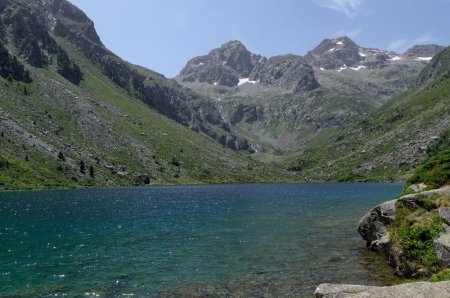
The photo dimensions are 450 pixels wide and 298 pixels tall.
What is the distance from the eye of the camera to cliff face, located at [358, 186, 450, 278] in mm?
27125

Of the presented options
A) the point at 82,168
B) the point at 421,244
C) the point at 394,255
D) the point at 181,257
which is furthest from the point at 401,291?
the point at 82,168

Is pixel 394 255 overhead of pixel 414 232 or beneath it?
beneath

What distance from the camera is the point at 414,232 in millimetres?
29938

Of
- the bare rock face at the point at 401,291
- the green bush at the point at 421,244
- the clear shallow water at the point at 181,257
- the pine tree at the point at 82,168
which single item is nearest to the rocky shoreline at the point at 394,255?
the bare rock face at the point at 401,291

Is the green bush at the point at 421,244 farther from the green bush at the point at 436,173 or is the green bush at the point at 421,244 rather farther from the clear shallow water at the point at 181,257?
the green bush at the point at 436,173

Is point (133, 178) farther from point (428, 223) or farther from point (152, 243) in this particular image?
point (428, 223)

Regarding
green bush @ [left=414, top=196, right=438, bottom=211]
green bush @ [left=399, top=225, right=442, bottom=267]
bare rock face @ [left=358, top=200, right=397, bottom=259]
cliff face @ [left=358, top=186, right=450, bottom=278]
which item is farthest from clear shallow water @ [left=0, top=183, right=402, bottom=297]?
green bush @ [left=414, top=196, right=438, bottom=211]

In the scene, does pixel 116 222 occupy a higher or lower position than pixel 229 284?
lower

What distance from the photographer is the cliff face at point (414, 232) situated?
89.0ft

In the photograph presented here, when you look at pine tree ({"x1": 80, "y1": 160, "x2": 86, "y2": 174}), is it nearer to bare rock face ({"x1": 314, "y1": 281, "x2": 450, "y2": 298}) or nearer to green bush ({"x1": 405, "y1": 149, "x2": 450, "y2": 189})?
green bush ({"x1": 405, "y1": 149, "x2": 450, "y2": 189})

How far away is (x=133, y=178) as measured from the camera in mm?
199625

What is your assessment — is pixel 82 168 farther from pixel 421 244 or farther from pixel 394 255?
pixel 421 244

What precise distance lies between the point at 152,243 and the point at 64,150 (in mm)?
156493

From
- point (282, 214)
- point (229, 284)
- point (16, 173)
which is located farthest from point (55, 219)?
point (16, 173)
